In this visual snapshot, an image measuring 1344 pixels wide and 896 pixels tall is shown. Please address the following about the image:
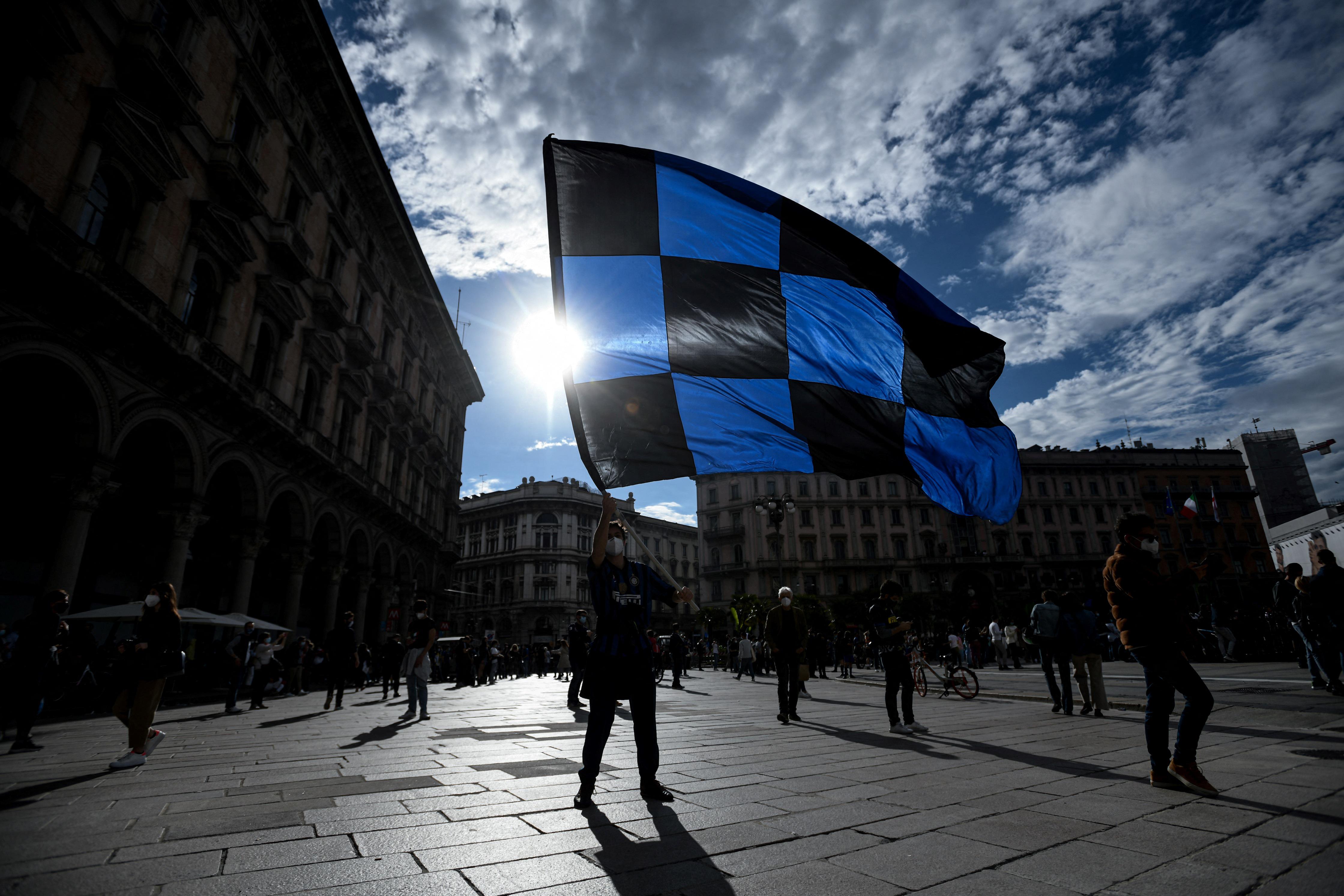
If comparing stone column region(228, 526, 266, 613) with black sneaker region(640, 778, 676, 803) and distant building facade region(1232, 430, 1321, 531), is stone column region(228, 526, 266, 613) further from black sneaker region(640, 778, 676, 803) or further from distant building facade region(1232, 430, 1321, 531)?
A: distant building facade region(1232, 430, 1321, 531)

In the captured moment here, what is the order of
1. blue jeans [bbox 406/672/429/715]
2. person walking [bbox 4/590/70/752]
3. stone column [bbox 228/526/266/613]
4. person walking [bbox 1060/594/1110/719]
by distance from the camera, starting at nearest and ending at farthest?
person walking [bbox 4/590/70/752]
person walking [bbox 1060/594/1110/719]
blue jeans [bbox 406/672/429/715]
stone column [bbox 228/526/266/613]

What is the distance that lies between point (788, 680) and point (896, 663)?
1.91 m

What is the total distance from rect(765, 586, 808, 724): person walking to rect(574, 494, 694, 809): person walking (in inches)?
175

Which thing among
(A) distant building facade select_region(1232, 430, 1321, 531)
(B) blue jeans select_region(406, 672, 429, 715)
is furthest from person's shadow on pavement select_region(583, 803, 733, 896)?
(A) distant building facade select_region(1232, 430, 1321, 531)

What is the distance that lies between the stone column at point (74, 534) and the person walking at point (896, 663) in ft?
45.4

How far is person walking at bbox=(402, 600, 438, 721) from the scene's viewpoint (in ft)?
32.6

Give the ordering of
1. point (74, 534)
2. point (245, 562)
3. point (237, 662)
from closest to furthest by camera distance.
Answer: point (237, 662)
point (74, 534)
point (245, 562)

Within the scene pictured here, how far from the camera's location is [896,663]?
6781mm

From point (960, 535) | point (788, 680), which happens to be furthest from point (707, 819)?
point (960, 535)

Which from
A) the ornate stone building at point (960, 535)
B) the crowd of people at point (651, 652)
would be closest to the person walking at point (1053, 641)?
the crowd of people at point (651, 652)

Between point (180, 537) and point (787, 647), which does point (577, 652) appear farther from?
point (180, 537)

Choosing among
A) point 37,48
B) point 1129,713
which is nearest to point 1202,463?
point 1129,713

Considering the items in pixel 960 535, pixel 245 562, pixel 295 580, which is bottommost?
pixel 295 580

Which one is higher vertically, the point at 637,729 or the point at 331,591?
the point at 331,591
